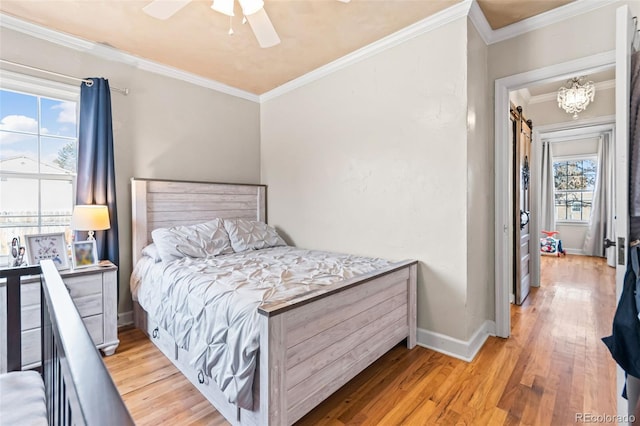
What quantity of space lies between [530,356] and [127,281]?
11.7ft

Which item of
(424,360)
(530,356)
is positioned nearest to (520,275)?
(530,356)

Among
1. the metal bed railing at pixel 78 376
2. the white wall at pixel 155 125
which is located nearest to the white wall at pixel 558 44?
the white wall at pixel 155 125

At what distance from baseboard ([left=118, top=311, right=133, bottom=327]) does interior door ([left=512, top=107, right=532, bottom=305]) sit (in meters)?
4.09

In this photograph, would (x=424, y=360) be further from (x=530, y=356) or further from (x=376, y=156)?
(x=376, y=156)

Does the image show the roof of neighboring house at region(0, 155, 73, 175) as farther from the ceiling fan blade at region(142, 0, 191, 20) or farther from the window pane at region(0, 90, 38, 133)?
the ceiling fan blade at region(142, 0, 191, 20)

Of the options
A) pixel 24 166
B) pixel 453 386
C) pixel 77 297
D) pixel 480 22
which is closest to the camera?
pixel 453 386

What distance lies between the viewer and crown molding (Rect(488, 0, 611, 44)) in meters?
2.17

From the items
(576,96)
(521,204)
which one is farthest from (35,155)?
(576,96)

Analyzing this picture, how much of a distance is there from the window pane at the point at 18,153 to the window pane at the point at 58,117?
0.46 ft

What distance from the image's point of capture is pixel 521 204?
3588 millimetres

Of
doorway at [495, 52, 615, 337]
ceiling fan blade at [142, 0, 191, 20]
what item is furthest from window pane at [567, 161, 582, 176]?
ceiling fan blade at [142, 0, 191, 20]

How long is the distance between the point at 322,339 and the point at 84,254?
2093 millimetres

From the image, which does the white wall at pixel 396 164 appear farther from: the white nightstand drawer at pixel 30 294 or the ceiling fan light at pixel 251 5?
the white nightstand drawer at pixel 30 294

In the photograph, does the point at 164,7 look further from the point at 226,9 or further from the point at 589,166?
the point at 589,166
